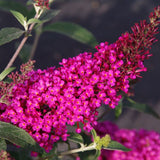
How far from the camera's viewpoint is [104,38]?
471 centimetres

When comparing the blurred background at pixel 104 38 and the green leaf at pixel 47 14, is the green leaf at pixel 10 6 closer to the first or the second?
the green leaf at pixel 47 14

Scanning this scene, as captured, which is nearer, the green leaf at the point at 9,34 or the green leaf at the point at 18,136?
the green leaf at the point at 18,136

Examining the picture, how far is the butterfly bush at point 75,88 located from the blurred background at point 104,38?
2.66 metres

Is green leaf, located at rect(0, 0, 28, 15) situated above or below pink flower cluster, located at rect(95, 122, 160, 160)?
above

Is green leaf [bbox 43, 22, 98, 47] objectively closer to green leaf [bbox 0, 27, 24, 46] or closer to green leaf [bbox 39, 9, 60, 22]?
green leaf [bbox 39, 9, 60, 22]

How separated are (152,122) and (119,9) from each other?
89.5 inches

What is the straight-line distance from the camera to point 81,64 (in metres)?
1.08

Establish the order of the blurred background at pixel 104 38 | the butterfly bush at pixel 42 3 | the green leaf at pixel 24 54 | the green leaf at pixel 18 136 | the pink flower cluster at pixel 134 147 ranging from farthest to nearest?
the blurred background at pixel 104 38 → the pink flower cluster at pixel 134 147 → the green leaf at pixel 24 54 → the butterfly bush at pixel 42 3 → the green leaf at pixel 18 136

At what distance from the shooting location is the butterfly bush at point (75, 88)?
102 centimetres

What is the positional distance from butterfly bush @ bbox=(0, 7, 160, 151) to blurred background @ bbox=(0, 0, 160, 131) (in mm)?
2659

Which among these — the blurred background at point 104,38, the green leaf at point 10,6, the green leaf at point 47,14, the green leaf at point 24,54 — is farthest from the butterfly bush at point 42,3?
the blurred background at point 104,38

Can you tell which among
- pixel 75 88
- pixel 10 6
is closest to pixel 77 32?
pixel 10 6

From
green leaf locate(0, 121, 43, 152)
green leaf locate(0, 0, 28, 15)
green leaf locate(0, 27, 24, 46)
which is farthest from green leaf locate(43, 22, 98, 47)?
green leaf locate(0, 121, 43, 152)

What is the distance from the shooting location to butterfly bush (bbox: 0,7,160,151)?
3.36 ft
